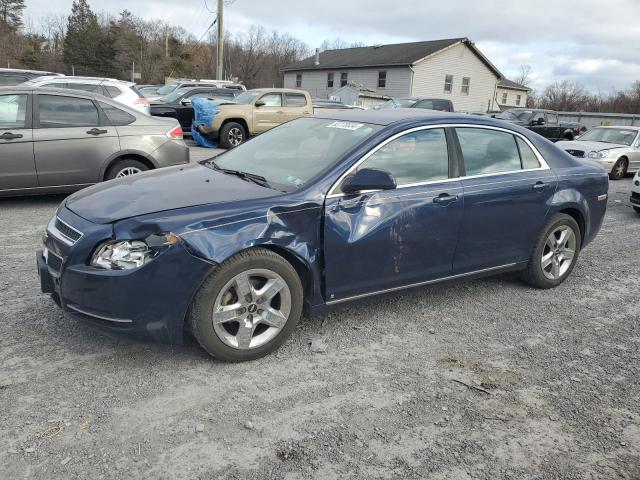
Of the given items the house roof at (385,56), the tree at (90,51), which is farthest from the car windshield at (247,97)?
the tree at (90,51)

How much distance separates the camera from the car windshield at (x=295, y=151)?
373 centimetres

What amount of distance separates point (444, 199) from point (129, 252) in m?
2.27

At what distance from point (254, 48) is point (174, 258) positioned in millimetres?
75957

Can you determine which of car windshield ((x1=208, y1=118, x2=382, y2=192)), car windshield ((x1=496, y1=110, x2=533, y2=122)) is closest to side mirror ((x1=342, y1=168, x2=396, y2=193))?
car windshield ((x1=208, y1=118, x2=382, y2=192))

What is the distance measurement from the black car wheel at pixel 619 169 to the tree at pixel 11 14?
68.4m

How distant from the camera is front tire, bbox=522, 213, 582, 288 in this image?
189 inches

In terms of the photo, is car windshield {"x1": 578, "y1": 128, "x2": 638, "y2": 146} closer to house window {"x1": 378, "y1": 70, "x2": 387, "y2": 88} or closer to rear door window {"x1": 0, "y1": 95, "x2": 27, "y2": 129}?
rear door window {"x1": 0, "y1": 95, "x2": 27, "y2": 129}

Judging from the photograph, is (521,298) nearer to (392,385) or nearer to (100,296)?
(392,385)

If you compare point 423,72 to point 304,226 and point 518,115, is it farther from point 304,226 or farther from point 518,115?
point 304,226

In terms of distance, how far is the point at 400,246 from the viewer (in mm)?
3814

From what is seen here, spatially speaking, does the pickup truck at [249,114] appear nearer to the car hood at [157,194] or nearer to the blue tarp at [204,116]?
the blue tarp at [204,116]

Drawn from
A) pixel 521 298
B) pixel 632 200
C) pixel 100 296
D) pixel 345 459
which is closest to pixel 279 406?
pixel 345 459

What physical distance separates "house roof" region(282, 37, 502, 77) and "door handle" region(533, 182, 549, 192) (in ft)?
116

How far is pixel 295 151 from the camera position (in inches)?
162
